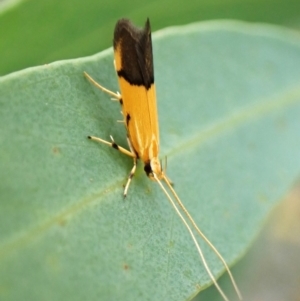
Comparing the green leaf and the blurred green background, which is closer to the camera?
the green leaf

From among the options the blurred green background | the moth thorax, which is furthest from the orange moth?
the blurred green background

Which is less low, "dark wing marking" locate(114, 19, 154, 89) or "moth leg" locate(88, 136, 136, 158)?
"dark wing marking" locate(114, 19, 154, 89)

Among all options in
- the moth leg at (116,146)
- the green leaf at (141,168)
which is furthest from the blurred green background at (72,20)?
the moth leg at (116,146)

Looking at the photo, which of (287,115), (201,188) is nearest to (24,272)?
(201,188)

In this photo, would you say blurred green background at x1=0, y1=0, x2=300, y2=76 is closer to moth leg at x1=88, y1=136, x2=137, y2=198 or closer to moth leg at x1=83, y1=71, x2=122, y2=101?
moth leg at x1=83, y1=71, x2=122, y2=101

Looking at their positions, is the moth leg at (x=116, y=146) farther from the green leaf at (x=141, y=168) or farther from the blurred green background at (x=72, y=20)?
the blurred green background at (x=72, y=20)

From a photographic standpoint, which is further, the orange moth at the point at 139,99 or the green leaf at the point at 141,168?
the orange moth at the point at 139,99

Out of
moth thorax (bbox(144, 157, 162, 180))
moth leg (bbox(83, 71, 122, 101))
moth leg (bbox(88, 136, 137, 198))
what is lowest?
moth thorax (bbox(144, 157, 162, 180))
